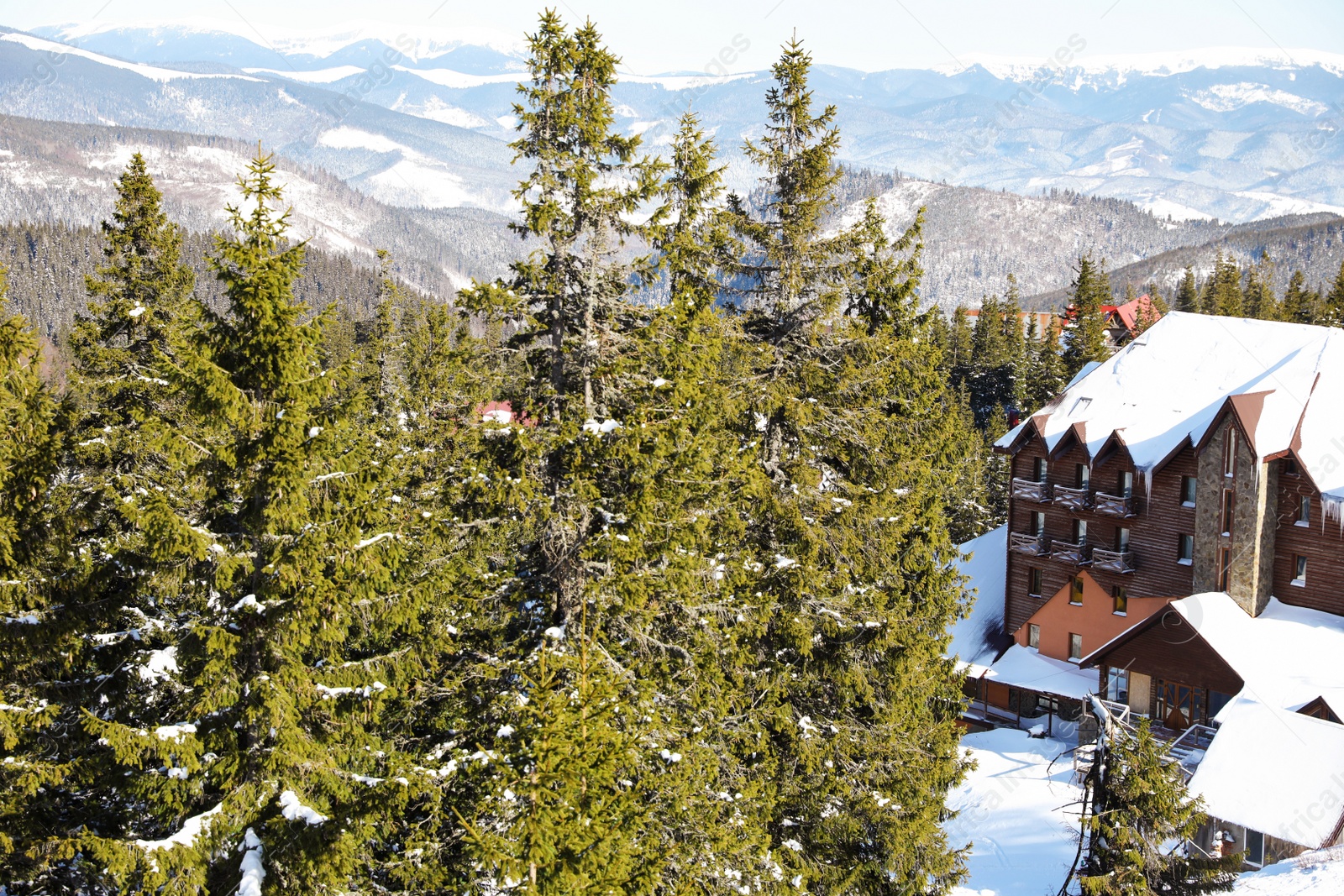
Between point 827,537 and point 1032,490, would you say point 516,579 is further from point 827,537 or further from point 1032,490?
point 1032,490

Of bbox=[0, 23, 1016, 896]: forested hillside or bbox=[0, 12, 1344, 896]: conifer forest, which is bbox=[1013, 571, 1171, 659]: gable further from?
bbox=[0, 23, 1016, 896]: forested hillside

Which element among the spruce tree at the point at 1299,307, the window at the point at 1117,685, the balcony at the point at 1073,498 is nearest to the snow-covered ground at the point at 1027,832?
the window at the point at 1117,685

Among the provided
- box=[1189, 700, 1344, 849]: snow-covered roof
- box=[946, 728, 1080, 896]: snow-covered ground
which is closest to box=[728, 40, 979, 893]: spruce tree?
box=[946, 728, 1080, 896]: snow-covered ground

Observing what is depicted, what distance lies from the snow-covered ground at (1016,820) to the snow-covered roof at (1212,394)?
1065cm

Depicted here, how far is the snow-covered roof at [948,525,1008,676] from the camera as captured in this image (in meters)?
38.8

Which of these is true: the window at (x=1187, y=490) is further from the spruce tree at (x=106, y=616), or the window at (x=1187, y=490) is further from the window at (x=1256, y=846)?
the spruce tree at (x=106, y=616)

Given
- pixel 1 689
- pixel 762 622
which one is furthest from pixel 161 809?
pixel 762 622

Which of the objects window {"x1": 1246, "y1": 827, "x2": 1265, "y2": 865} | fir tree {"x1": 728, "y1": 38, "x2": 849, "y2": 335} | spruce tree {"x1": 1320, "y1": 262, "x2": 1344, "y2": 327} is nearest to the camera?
fir tree {"x1": 728, "y1": 38, "x2": 849, "y2": 335}

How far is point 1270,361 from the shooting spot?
34.2 m

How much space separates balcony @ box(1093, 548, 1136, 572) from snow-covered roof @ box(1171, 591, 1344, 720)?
3112 mm

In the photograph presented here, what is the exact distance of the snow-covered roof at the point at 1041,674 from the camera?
34.5 m

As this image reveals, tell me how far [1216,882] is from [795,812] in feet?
20.5

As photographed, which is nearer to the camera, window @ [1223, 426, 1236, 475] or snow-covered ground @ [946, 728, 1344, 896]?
snow-covered ground @ [946, 728, 1344, 896]

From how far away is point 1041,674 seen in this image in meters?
35.8
